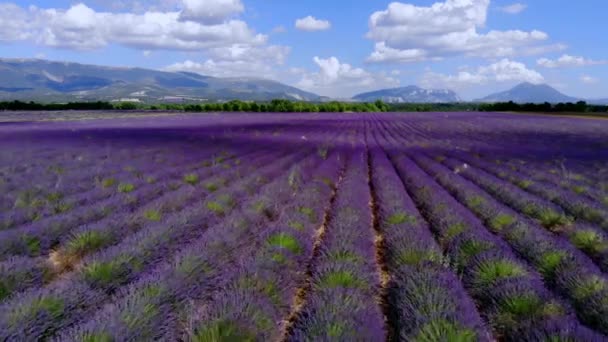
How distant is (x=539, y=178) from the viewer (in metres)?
12.9

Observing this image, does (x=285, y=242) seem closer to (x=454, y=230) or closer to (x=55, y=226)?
(x=454, y=230)

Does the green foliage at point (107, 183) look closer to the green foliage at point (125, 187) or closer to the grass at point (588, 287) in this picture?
the green foliage at point (125, 187)

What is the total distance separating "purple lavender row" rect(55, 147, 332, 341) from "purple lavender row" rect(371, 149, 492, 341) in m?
1.27

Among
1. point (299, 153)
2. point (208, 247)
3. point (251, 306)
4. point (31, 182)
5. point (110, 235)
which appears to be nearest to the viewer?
point (251, 306)

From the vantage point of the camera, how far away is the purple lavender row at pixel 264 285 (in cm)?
358

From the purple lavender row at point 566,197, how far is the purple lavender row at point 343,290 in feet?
12.5

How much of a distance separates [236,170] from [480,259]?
29.2 feet

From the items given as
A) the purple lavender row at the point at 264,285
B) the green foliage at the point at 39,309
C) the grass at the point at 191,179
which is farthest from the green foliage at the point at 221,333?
the grass at the point at 191,179

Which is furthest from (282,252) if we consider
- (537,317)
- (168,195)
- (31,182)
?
(31,182)

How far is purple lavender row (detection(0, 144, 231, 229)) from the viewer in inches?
284

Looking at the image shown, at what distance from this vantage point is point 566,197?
31.7 ft

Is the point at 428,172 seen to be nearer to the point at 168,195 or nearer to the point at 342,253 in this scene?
the point at 168,195

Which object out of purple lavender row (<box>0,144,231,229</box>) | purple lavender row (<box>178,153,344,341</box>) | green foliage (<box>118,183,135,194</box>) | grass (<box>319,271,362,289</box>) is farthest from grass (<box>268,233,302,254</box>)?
green foliage (<box>118,183,135,194</box>)

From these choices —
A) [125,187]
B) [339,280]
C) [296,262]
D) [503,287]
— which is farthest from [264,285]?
[125,187]
